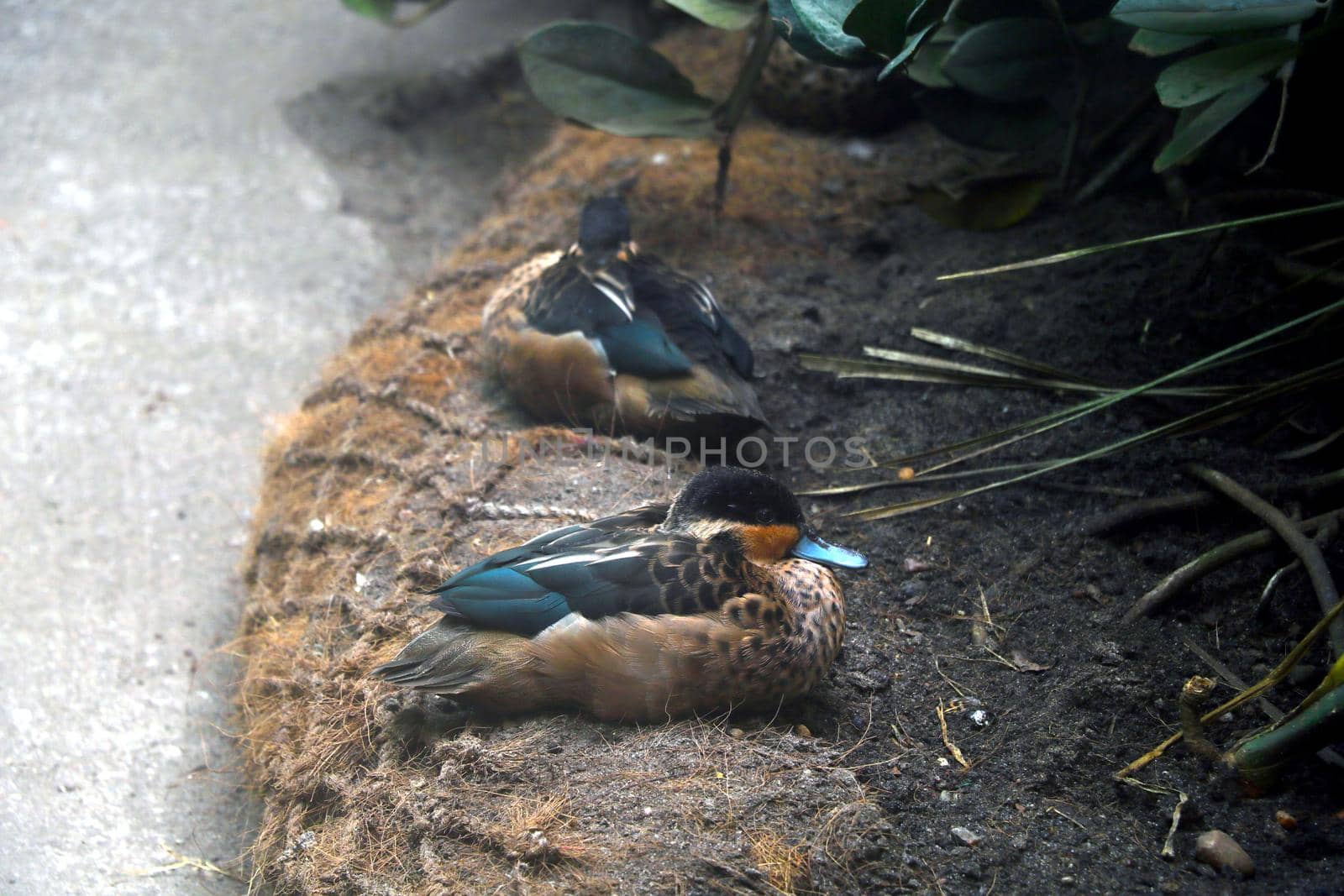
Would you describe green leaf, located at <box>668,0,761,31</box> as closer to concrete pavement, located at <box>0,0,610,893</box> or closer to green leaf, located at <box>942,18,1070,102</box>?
green leaf, located at <box>942,18,1070,102</box>

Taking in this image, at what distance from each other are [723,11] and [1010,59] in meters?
1.05

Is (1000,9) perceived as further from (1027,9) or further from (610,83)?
(610,83)

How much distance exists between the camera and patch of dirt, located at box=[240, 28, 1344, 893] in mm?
2088

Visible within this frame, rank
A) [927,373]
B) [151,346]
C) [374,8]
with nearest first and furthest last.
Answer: [927,373] → [151,346] → [374,8]

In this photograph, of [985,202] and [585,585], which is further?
[985,202]

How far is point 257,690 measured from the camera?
296 centimetres

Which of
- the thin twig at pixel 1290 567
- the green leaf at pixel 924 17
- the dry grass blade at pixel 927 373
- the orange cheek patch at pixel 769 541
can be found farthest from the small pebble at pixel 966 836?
the green leaf at pixel 924 17

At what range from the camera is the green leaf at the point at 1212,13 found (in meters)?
2.54

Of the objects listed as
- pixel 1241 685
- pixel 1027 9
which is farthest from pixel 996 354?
pixel 1241 685

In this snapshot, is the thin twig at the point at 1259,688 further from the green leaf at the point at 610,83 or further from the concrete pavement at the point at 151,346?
the green leaf at the point at 610,83

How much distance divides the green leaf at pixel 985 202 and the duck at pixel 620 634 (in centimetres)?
208

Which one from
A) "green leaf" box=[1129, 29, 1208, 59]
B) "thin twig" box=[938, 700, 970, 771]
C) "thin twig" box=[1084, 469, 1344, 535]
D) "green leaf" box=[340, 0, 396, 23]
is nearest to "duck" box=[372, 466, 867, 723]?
"thin twig" box=[938, 700, 970, 771]

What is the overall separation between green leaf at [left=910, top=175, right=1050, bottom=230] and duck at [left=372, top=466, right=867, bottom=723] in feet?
6.81

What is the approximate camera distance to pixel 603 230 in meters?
3.81
